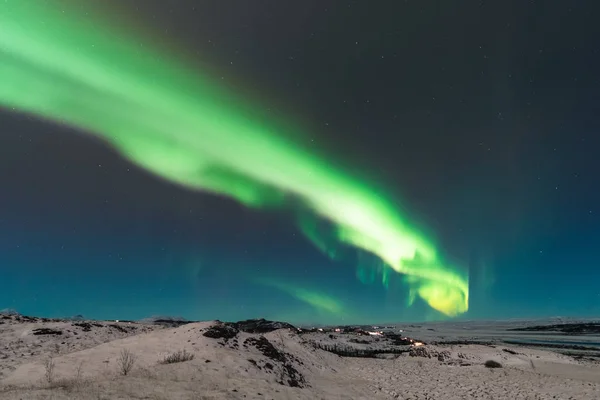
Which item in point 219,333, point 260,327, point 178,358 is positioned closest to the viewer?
point 178,358

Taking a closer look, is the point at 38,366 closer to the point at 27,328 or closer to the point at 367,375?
the point at 27,328

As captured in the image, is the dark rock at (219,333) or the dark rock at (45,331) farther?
the dark rock at (45,331)

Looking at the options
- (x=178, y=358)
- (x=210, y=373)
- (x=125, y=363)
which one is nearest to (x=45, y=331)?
(x=178, y=358)

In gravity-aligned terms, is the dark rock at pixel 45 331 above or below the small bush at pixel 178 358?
below

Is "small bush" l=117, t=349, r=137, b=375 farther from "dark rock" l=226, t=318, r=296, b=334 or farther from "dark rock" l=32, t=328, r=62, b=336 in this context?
"dark rock" l=226, t=318, r=296, b=334

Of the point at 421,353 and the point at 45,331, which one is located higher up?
the point at 421,353

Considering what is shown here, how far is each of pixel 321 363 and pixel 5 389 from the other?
25902 mm

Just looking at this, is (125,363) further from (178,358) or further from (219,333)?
(219,333)

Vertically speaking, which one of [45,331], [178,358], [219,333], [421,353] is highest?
[421,353]

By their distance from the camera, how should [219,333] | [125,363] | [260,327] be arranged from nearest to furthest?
[125,363] → [219,333] → [260,327]

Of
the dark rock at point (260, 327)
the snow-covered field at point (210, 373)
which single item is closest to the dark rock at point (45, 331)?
the snow-covered field at point (210, 373)

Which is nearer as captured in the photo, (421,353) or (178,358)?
(178,358)

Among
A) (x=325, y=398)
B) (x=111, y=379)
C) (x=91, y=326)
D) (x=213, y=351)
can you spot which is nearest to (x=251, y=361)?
(x=213, y=351)

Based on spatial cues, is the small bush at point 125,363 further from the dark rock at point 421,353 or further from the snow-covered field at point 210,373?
the dark rock at point 421,353
